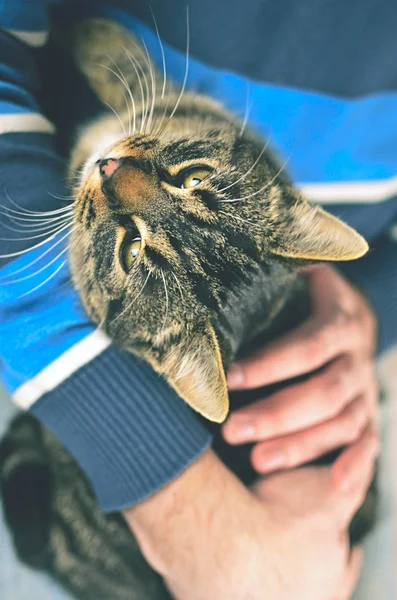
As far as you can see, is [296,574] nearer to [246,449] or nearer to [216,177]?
[246,449]

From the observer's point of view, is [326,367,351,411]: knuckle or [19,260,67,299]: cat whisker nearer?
[19,260,67,299]: cat whisker

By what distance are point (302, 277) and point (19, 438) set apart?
1.92ft

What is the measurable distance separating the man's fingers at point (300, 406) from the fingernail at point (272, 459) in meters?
0.02

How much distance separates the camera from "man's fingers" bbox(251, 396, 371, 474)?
734mm

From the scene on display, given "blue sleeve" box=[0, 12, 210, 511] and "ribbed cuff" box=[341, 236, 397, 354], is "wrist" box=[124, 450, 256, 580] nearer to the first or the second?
"blue sleeve" box=[0, 12, 210, 511]

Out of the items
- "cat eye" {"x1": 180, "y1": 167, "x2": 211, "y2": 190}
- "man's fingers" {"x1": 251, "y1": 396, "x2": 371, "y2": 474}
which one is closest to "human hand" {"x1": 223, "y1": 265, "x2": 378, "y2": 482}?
"man's fingers" {"x1": 251, "y1": 396, "x2": 371, "y2": 474}

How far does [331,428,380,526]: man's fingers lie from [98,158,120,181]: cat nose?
0.56 m

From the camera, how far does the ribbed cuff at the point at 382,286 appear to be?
943 mm

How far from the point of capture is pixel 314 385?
2.57 feet

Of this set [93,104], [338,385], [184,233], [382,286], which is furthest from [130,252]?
[382,286]

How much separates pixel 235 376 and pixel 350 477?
270 millimetres

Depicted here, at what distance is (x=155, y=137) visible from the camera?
63 centimetres

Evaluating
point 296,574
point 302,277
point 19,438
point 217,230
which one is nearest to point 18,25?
point 217,230

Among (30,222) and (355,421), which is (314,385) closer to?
(355,421)
